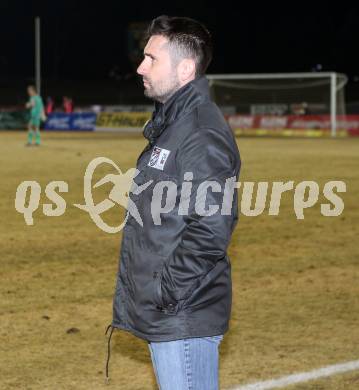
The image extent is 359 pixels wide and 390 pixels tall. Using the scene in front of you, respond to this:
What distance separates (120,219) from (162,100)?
9061 millimetres

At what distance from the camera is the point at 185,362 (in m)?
3.15

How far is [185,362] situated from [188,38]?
46.3 inches

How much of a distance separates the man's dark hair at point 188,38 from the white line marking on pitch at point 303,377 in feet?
9.06

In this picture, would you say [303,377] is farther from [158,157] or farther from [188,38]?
[188,38]

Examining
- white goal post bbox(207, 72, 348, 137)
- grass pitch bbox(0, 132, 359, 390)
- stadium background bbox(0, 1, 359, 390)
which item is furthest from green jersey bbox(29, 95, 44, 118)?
grass pitch bbox(0, 132, 359, 390)

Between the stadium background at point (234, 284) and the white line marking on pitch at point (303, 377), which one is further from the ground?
the white line marking on pitch at point (303, 377)

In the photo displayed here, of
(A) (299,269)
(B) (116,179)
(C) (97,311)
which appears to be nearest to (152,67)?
(C) (97,311)

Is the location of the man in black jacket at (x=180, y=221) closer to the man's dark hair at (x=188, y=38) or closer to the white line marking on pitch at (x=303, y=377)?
the man's dark hair at (x=188, y=38)

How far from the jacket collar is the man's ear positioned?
0.02 m

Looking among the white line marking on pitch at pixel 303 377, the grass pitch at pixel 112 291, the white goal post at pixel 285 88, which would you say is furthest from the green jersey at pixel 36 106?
the white line marking on pitch at pixel 303 377

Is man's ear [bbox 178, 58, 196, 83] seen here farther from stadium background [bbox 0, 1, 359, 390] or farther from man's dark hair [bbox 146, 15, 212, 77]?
stadium background [bbox 0, 1, 359, 390]

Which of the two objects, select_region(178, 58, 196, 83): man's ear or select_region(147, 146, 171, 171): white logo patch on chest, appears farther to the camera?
select_region(178, 58, 196, 83): man's ear

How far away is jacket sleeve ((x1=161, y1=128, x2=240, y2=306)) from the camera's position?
9.81ft

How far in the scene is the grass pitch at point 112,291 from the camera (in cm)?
580
